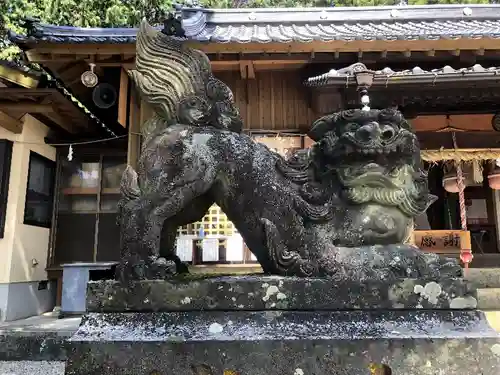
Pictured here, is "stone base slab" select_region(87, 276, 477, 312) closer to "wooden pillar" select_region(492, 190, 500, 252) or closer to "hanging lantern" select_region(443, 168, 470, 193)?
"hanging lantern" select_region(443, 168, 470, 193)

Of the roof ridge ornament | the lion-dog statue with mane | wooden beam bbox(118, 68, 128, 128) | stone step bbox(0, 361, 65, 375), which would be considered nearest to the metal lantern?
wooden beam bbox(118, 68, 128, 128)

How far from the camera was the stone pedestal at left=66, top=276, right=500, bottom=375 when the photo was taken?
188 centimetres

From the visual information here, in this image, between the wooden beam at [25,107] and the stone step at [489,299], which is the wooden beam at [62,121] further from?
the stone step at [489,299]

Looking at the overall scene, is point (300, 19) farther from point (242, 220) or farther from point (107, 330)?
point (107, 330)

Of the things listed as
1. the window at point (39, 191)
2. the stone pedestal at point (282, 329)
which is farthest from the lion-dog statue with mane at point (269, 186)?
the window at point (39, 191)

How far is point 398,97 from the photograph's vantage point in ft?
20.0

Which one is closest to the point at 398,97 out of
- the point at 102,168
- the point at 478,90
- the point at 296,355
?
the point at 478,90

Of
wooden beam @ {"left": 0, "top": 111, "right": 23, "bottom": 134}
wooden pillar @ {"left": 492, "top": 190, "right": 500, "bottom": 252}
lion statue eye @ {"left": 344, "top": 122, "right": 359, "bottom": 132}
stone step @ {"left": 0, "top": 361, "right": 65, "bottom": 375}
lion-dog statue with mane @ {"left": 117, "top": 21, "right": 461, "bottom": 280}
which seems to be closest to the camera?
lion-dog statue with mane @ {"left": 117, "top": 21, "right": 461, "bottom": 280}

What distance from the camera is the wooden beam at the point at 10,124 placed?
734cm

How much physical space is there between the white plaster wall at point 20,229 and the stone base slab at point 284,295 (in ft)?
21.2

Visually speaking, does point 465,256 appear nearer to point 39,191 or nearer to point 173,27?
point 173,27

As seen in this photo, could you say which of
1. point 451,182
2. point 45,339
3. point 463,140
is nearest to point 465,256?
point 451,182

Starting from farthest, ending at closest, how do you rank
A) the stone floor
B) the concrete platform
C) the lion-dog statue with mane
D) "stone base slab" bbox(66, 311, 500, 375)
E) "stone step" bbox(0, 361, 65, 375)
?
the concrete platform < the stone floor < "stone step" bbox(0, 361, 65, 375) < the lion-dog statue with mane < "stone base slab" bbox(66, 311, 500, 375)

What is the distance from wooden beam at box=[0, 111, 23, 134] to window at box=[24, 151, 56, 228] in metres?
0.57
